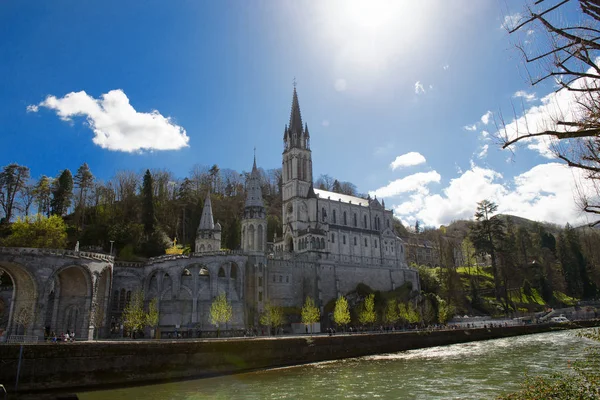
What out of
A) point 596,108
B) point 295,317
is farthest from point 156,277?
point 596,108

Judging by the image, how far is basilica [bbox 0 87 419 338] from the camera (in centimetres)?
3629

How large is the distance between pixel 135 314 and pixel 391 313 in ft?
93.3

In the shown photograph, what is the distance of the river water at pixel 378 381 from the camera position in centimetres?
1917

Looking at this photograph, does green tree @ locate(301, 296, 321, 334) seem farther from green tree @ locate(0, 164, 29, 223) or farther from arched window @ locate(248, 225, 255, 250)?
green tree @ locate(0, 164, 29, 223)

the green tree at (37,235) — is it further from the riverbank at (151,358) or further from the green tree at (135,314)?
the riverbank at (151,358)

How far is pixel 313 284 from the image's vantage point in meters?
53.0

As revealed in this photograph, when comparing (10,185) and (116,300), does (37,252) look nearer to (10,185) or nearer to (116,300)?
(116,300)

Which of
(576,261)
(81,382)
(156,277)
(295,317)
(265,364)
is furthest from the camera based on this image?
(576,261)

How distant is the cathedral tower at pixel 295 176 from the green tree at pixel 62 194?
99.9 ft

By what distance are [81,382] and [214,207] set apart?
53.3 meters

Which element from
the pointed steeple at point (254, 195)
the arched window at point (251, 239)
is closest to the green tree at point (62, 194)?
the pointed steeple at point (254, 195)

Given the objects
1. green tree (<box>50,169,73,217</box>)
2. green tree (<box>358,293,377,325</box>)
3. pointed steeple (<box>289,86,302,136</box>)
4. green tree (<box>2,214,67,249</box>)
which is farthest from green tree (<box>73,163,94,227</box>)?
green tree (<box>358,293,377,325</box>)

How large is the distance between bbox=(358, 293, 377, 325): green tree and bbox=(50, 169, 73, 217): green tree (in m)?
42.3

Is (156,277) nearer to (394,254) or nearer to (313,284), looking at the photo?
(313,284)
